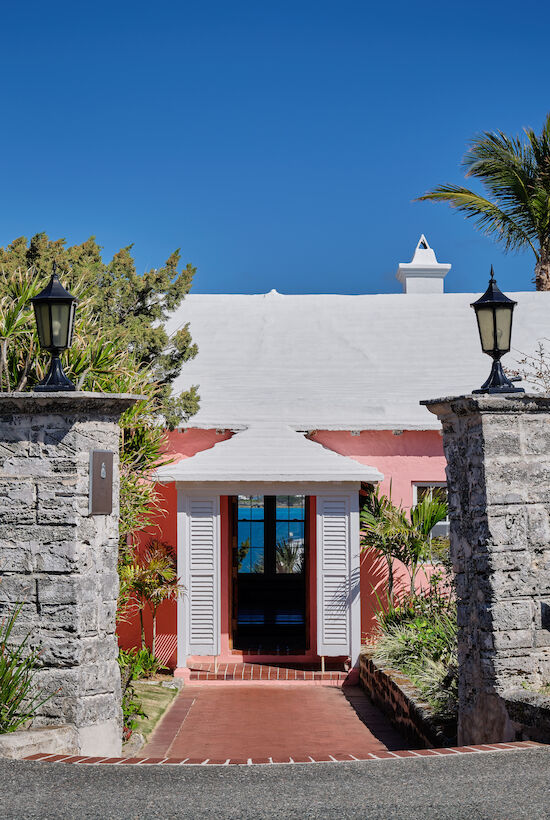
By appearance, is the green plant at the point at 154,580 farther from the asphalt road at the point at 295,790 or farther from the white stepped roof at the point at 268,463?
the asphalt road at the point at 295,790

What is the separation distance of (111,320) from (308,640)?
497 cm

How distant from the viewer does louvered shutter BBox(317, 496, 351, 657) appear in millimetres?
10844

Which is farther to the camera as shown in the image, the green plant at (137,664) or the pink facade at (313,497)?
the pink facade at (313,497)

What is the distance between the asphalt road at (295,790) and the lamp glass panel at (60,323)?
2.80 meters

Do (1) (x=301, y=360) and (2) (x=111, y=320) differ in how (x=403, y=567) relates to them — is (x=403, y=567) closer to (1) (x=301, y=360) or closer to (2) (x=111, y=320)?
(1) (x=301, y=360)

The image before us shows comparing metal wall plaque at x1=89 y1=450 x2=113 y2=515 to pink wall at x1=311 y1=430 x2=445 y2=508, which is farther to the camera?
pink wall at x1=311 y1=430 x2=445 y2=508

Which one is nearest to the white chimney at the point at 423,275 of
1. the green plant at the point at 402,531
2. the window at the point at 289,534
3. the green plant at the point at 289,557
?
the window at the point at 289,534

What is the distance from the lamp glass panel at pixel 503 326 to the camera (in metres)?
6.72

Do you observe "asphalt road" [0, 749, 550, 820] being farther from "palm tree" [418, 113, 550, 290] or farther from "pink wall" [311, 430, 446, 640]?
"palm tree" [418, 113, 550, 290]

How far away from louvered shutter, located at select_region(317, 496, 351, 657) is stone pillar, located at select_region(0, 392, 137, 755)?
503 centimetres

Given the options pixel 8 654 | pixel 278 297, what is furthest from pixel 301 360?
pixel 8 654

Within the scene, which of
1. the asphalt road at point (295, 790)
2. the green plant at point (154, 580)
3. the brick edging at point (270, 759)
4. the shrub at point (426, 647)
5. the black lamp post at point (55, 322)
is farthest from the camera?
the green plant at point (154, 580)

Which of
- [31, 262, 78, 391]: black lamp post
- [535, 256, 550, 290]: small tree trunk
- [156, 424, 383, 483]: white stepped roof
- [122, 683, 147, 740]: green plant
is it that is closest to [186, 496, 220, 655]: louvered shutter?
[156, 424, 383, 483]: white stepped roof

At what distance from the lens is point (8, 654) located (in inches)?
234
